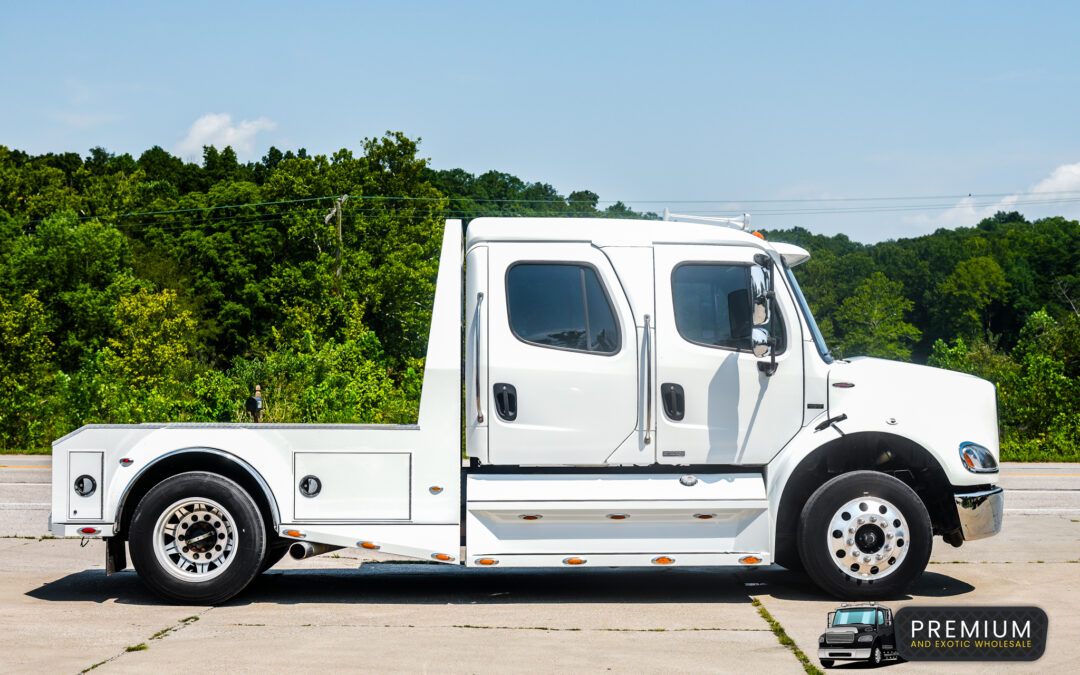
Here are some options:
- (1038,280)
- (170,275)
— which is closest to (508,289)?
(170,275)

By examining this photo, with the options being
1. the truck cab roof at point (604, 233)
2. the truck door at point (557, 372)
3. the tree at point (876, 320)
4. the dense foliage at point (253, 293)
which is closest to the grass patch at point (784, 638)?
the truck door at point (557, 372)

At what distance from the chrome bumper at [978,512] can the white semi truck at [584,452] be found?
16mm

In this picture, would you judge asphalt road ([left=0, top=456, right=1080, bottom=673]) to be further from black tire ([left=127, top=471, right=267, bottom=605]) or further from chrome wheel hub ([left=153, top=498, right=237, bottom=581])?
chrome wheel hub ([left=153, top=498, right=237, bottom=581])

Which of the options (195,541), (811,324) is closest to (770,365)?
(811,324)

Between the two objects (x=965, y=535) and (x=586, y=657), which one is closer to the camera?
(x=586, y=657)

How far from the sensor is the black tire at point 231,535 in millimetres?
7801

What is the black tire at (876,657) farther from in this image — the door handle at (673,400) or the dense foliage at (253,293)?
the dense foliage at (253,293)

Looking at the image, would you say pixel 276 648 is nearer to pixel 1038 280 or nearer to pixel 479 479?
pixel 479 479

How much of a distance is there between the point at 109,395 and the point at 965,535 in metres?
21.4

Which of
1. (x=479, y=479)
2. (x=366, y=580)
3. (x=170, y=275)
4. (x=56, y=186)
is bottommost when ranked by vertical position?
(x=366, y=580)

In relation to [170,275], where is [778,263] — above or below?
below

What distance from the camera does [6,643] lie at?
22.1 ft

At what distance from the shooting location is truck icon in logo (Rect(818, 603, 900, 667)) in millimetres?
6293

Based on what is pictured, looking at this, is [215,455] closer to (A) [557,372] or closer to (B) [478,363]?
(B) [478,363]
